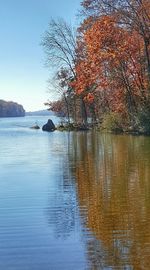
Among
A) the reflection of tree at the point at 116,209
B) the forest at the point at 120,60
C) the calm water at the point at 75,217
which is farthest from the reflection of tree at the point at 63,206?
the forest at the point at 120,60

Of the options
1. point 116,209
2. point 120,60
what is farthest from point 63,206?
point 120,60

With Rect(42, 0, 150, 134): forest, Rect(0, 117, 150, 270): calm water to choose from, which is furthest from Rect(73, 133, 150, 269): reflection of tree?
Rect(42, 0, 150, 134): forest

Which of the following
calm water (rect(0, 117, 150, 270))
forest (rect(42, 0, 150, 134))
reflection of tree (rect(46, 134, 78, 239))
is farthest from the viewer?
forest (rect(42, 0, 150, 134))

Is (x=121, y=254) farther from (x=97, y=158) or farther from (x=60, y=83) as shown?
(x=60, y=83)

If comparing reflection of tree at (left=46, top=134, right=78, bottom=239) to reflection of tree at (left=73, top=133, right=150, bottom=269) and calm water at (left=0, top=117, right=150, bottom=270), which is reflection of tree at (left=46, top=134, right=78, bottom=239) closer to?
calm water at (left=0, top=117, right=150, bottom=270)

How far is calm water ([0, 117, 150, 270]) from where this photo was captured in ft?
24.8

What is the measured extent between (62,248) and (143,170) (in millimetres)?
9883

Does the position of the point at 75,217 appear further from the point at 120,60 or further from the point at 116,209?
the point at 120,60

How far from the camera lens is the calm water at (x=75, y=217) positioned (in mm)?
7555

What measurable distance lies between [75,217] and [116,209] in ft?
3.80

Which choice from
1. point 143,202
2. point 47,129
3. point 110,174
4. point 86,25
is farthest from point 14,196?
point 47,129

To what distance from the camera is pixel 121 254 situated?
7688 millimetres

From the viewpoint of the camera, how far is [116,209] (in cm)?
1114

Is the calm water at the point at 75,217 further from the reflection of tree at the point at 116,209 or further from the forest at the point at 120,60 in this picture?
the forest at the point at 120,60
